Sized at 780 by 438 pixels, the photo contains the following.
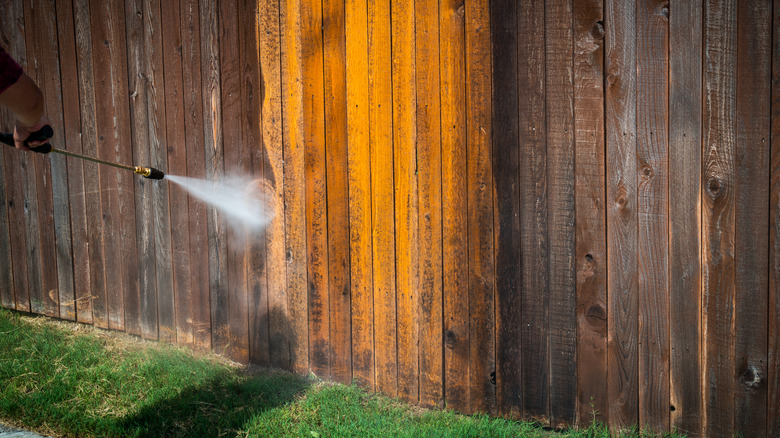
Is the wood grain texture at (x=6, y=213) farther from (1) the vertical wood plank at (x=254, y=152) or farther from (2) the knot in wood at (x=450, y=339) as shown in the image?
(2) the knot in wood at (x=450, y=339)

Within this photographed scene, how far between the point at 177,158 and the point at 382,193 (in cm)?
169

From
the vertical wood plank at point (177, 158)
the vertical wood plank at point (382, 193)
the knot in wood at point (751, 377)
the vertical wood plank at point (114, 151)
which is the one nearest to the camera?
the knot in wood at point (751, 377)

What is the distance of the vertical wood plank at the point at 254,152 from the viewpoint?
157 inches

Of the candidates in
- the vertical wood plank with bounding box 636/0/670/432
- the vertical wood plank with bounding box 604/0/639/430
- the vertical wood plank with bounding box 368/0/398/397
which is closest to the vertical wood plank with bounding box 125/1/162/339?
the vertical wood plank with bounding box 368/0/398/397

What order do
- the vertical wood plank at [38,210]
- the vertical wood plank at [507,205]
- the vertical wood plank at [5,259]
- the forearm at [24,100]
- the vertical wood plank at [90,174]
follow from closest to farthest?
the forearm at [24,100]
the vertical wood plank at [507,205]
the vertical wood plank at [90,174]
the vertical wood plank at [38,210]
the vertical wood plank at [5,259]

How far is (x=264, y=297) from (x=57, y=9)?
9.83ft

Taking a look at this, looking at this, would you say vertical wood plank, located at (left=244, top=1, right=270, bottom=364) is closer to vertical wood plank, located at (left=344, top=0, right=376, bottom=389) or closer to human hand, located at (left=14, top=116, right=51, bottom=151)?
vertical wood plank, located at (left=344, top=0, right=376, bottom=389)

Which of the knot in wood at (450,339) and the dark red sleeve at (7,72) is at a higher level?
the dark red sleeve at (7,72)

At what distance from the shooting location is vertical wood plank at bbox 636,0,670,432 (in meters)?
A: 2.87

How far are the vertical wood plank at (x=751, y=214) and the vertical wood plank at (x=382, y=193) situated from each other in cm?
175

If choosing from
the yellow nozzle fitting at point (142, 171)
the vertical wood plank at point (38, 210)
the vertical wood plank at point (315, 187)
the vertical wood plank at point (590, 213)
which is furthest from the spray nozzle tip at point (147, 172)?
the vertical wood plank at point (590, 213)

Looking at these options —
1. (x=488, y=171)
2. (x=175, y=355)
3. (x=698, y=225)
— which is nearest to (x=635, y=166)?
(x=698, y=225)

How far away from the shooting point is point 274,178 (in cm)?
400

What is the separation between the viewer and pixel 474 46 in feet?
10.7
